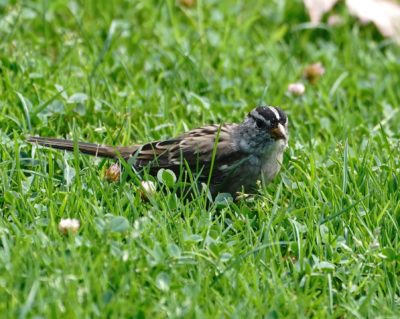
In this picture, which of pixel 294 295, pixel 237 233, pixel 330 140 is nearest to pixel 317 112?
pixel 330 140

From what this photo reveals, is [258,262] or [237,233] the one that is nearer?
[258,262]

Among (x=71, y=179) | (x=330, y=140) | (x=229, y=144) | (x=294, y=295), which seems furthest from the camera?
(x=330, y=140)

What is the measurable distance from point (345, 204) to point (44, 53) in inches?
109

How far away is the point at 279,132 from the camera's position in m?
5.04

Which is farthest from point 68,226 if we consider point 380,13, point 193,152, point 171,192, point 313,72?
point 380,13

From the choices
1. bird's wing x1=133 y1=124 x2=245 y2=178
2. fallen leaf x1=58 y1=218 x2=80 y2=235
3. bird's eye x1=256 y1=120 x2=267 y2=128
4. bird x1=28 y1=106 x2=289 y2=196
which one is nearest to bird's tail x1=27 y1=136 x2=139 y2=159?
bird x1=28 y1=106 x2=289 y2=196

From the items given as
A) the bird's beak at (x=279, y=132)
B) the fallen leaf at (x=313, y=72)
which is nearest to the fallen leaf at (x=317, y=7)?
the fallen leaf at (x=313, y=72)

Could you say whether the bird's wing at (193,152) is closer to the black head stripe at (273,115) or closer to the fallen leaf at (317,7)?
the black head stripe at (273,115)

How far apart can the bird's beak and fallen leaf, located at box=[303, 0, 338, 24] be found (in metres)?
2.35

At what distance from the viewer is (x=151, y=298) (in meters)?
3.70

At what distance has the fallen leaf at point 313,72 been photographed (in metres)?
6.48

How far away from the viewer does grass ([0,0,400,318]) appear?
147 inches

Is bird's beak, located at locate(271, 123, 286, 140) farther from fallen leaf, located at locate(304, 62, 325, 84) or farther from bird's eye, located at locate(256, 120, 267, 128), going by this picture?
fallen leaf, located at locate(304, 62, 325, 84)

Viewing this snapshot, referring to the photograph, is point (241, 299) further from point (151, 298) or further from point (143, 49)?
point (143, 49)
